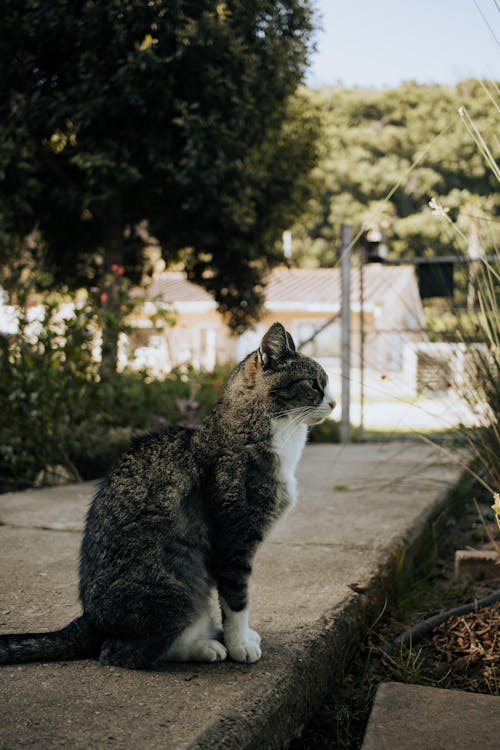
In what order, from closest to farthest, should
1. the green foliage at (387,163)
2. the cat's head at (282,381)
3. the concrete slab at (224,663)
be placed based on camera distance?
the concrete slab at (224,663) < the cat's head at (282,381) < the green foliage at (387,163)

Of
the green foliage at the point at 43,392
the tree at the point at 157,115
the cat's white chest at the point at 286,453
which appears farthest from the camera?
the tree at the point at 157,115

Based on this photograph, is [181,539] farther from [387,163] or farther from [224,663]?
[387,163]

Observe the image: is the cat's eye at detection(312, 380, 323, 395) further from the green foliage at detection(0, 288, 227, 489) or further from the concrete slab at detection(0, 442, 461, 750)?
the green foliage at detection(0, 288, 227, 489)

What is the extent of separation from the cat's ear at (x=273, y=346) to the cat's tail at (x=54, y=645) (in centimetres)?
89

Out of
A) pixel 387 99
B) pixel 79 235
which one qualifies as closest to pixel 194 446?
pixel 79 235

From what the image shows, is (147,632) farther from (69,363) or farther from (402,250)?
(402,250)

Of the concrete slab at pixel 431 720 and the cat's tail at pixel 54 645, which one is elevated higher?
the cat's tail at pixel 54 645

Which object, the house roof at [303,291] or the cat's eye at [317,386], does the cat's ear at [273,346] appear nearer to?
the cat's eye at [317,386]

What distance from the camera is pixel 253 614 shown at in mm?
2355

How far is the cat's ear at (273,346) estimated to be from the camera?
2.26 metres

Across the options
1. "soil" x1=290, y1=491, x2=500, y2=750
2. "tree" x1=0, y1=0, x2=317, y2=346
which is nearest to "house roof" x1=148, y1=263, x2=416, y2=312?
"tree" x1=0, y1=0, x2=317, y2=346

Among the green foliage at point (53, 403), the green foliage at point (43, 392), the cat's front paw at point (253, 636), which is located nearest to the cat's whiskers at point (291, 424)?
the cat's front paw at point (253, 636)

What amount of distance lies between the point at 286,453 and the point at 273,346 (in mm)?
334

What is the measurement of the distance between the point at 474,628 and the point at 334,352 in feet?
59.8
